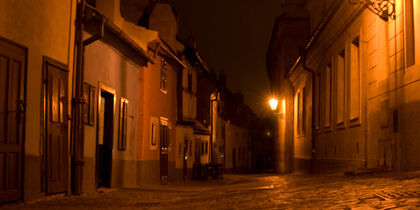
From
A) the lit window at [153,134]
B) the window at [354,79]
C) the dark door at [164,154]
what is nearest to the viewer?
the window at [354,79]

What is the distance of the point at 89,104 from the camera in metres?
12.0

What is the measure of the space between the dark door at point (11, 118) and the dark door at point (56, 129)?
86 centimetres

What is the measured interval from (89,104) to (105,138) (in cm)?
216

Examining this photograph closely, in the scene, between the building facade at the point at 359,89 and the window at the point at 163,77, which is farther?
the window at the point at 163,77

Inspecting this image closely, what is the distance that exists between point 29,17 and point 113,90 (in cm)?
506

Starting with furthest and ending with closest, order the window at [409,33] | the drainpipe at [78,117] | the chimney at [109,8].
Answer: the chimney at [109,8], the drainpipe at [78,117], the window at [409,33]

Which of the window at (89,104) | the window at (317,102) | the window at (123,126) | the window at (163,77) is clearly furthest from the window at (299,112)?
the window at (89,104)

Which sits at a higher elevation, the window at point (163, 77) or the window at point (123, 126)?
the window at point (163, 77)

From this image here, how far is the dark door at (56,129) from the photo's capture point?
31.6 ft

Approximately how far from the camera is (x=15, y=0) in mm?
8469

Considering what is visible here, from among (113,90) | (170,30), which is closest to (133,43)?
(113,90)

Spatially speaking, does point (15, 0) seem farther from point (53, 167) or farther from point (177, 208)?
point (177, 208)

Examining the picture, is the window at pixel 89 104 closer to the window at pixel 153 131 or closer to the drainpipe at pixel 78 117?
the drainpipe at pixel 78 117

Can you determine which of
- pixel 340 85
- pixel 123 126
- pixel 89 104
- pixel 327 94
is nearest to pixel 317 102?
pixel 327 94
